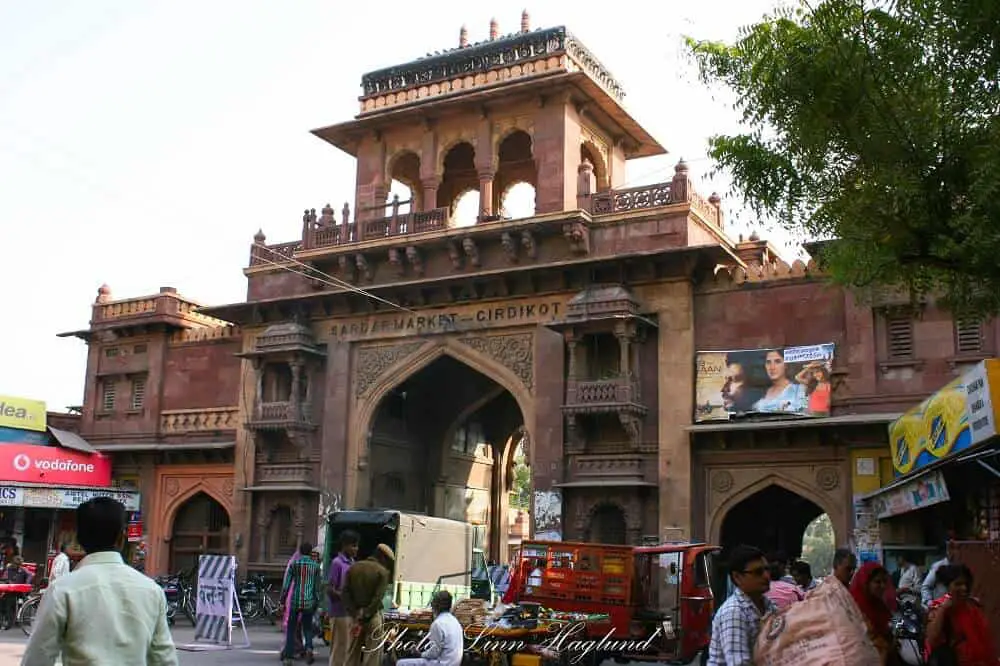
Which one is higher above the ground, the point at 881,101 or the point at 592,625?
the point at 881,101

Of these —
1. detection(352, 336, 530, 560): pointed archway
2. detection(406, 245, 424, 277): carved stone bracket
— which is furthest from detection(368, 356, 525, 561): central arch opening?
detection(406, 245, 424, 277): carved stone bracket

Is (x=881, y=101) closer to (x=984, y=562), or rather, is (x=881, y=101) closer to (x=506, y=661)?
(x=984, y=562)

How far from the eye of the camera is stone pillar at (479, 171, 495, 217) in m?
20.7

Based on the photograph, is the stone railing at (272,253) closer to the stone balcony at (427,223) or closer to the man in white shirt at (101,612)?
the stone balcony at (427,223)

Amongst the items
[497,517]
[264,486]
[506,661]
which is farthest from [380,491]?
[506,661]

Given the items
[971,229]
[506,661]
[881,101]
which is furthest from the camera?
[506,661]

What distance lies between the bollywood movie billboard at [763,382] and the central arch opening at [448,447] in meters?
4.93

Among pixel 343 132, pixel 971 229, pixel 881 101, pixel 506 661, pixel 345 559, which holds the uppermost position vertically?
pixel 343 132

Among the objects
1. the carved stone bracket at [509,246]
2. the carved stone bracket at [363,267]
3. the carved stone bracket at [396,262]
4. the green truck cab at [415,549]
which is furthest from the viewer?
the carved stone bracket at [363,267]

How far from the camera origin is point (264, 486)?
21953mm

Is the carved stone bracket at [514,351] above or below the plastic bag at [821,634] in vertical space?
above

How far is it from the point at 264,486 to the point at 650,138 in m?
10.4

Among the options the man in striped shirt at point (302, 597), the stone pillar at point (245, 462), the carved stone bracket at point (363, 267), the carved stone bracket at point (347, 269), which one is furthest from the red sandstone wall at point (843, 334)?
the stone pillar at point (245, 462)

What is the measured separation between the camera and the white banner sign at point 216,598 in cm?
1416
